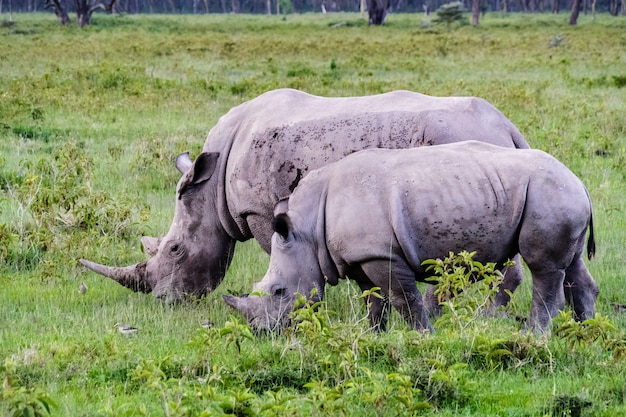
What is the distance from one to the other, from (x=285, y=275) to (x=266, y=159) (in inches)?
52.9

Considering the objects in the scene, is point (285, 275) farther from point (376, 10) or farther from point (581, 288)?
point (376, 10)

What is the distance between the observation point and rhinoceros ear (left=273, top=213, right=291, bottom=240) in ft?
20.7

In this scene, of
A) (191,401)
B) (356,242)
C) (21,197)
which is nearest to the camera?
(191,401)

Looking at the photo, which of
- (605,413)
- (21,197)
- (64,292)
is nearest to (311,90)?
(21,197)

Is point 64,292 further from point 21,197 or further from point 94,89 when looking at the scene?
point 94,89

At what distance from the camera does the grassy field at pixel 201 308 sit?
4973 mm

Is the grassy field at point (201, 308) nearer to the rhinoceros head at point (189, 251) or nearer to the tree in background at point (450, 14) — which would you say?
the rhinoceros head at point (189, 251)

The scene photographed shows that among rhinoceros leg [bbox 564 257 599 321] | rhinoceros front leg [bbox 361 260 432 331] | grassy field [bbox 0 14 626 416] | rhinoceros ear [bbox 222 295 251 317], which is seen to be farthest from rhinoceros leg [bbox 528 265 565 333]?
rhinoceros ear [bbox 222 295 251 317]

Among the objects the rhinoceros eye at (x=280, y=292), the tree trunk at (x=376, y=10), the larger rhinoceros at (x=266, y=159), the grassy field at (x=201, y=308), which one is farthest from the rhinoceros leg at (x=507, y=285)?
the tree trunk at (x=376, y=10)

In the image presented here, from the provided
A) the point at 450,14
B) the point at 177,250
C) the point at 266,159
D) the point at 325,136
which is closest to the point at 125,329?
the point at 177,250

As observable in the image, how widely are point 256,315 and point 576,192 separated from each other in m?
2.12

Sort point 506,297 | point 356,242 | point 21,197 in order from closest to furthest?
1. point 356,242
2. point 506,297
3. point 21,197

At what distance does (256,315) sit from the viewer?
6242mm

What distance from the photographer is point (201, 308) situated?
285 inches
